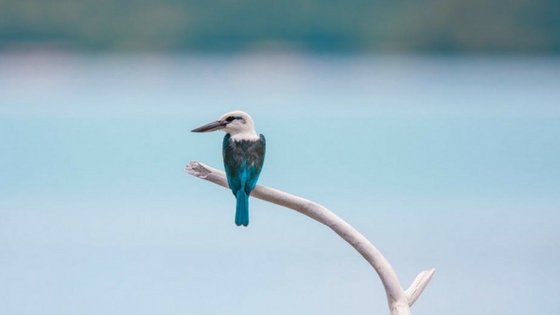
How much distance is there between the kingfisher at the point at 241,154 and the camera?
1659 mm

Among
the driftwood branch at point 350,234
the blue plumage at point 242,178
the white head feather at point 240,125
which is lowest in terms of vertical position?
the driftwood branch at point 350,234

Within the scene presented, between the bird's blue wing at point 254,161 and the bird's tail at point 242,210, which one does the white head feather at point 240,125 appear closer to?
the bird's blue wing at point 254,161

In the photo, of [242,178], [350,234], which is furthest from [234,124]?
[350,234]

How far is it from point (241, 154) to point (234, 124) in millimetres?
65

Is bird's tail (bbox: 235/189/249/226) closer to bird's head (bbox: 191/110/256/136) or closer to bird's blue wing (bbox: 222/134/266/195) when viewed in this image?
bird's blue wing (bbox: 222/134/266/195)

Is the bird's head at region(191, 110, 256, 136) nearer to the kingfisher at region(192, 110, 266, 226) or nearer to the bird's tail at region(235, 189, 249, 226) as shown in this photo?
the kingfisher at region(192, 110, 266, 226)

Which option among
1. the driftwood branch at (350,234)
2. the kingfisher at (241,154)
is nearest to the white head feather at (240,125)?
the kingfisher at (241,154)

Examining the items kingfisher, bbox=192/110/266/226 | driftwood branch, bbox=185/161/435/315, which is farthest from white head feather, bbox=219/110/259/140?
driftwood branch, bbox=185/161/435/315

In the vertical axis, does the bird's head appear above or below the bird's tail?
above

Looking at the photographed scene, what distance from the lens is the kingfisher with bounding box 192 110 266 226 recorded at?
1.66 m

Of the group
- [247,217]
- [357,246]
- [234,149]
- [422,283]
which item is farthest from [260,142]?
[422,283]

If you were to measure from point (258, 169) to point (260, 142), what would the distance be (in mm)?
83

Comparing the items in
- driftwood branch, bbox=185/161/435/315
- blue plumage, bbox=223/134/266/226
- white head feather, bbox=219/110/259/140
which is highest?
white head feather, bbox=219/110/259/140

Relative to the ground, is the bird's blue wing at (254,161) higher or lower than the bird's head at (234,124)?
lower
